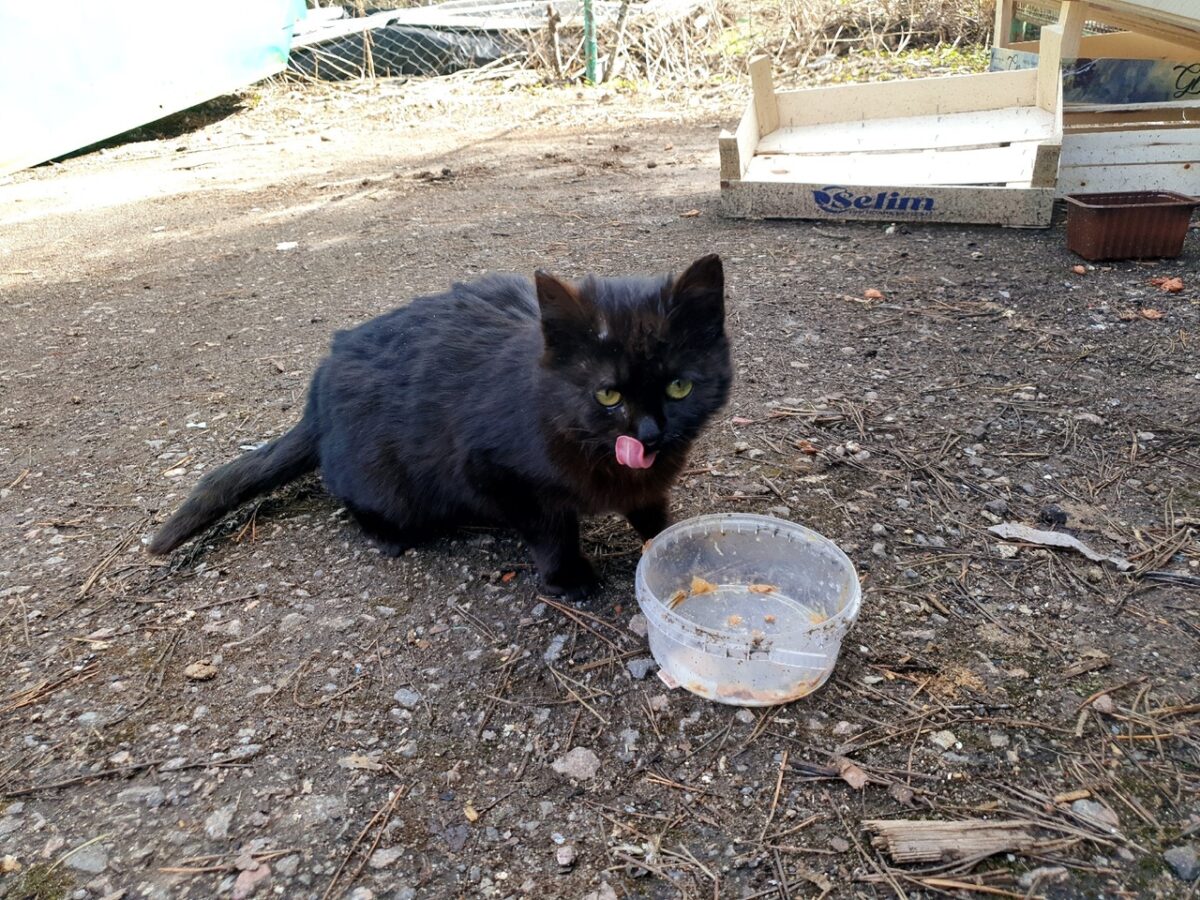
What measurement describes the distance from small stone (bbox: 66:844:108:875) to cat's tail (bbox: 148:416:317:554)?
118 centimetres

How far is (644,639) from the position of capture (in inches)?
97.6

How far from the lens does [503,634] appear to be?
2549 millimetres

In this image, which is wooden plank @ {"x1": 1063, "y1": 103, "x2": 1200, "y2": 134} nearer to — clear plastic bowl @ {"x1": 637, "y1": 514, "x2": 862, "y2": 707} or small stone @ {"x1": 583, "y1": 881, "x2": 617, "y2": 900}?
clear plastic bowl @ {"x1": 637, "y1": 514, "x2": 862, "y2": 707}

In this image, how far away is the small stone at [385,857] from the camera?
1.87m

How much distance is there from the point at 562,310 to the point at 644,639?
3.41 feet

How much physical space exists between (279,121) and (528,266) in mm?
7021

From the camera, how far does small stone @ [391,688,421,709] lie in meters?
2.32

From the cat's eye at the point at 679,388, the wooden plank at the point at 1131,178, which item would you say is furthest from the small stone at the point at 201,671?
the wooden plank at the point at 1131,178

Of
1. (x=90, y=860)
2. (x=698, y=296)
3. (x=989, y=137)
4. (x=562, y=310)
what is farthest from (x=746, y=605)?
(x=989, y=137)

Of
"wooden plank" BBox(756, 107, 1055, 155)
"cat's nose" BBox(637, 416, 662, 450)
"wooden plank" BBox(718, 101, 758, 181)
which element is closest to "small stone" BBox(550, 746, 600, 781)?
"cat's nose" BBox(637, 416, 662, 450)

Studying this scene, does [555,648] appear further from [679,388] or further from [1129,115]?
[1129,115]

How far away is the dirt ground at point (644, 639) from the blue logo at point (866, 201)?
21 centimetres

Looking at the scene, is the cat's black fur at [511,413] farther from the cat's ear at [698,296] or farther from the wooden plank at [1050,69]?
the wooden plank at [1050,69]

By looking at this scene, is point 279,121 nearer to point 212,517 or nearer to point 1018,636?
point 212,517
